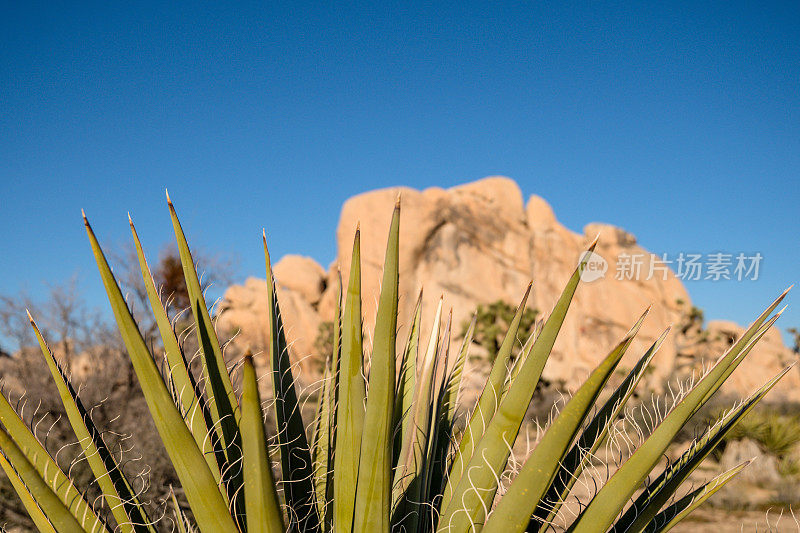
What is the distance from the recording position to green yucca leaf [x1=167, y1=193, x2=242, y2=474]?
54.4 inches

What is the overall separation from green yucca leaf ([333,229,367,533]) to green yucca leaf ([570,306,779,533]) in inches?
20.2

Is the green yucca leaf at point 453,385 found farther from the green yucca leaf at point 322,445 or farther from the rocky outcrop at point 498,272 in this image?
the rocky outcrop at point 498,272

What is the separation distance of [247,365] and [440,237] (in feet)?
72.6

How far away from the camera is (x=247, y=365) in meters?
0.91

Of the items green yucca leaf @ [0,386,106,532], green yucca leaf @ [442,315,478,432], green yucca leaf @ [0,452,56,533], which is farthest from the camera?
green yucca leaf @ [442,315,478,432]

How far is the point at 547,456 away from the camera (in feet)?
3.43

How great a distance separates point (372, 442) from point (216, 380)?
0.53 metres

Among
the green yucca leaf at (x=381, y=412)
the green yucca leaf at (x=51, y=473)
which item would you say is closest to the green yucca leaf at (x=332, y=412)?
the green yucca leaf at (x=381, y=412)

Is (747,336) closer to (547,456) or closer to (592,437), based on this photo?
(592,437)

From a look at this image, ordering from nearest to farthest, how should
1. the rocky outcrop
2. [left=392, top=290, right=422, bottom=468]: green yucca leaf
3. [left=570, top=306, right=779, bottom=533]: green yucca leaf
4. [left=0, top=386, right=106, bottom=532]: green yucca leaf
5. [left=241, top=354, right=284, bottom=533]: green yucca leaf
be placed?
[left=241, top=354, right=284, bottom=533]: green yucca leaf, [left=570, top=306, right=779, bottom=533]: green yucca leaf, [left=0, top=386, right=106, bottom=532]: green yucca leaf, [left=392, top=290, right=422, bottom=468]: green yucca leaf, the rocky outcrop

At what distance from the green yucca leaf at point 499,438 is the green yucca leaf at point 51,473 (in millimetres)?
908

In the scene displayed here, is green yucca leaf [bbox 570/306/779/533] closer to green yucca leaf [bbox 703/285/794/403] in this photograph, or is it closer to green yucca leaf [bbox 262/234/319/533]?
green yucca leaf [bbox 703/285/794/403]

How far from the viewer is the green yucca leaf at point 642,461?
1.11m

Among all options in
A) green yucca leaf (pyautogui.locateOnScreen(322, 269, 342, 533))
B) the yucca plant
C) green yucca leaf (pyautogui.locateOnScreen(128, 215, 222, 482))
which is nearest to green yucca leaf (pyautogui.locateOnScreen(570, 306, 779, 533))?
the yucca plant
